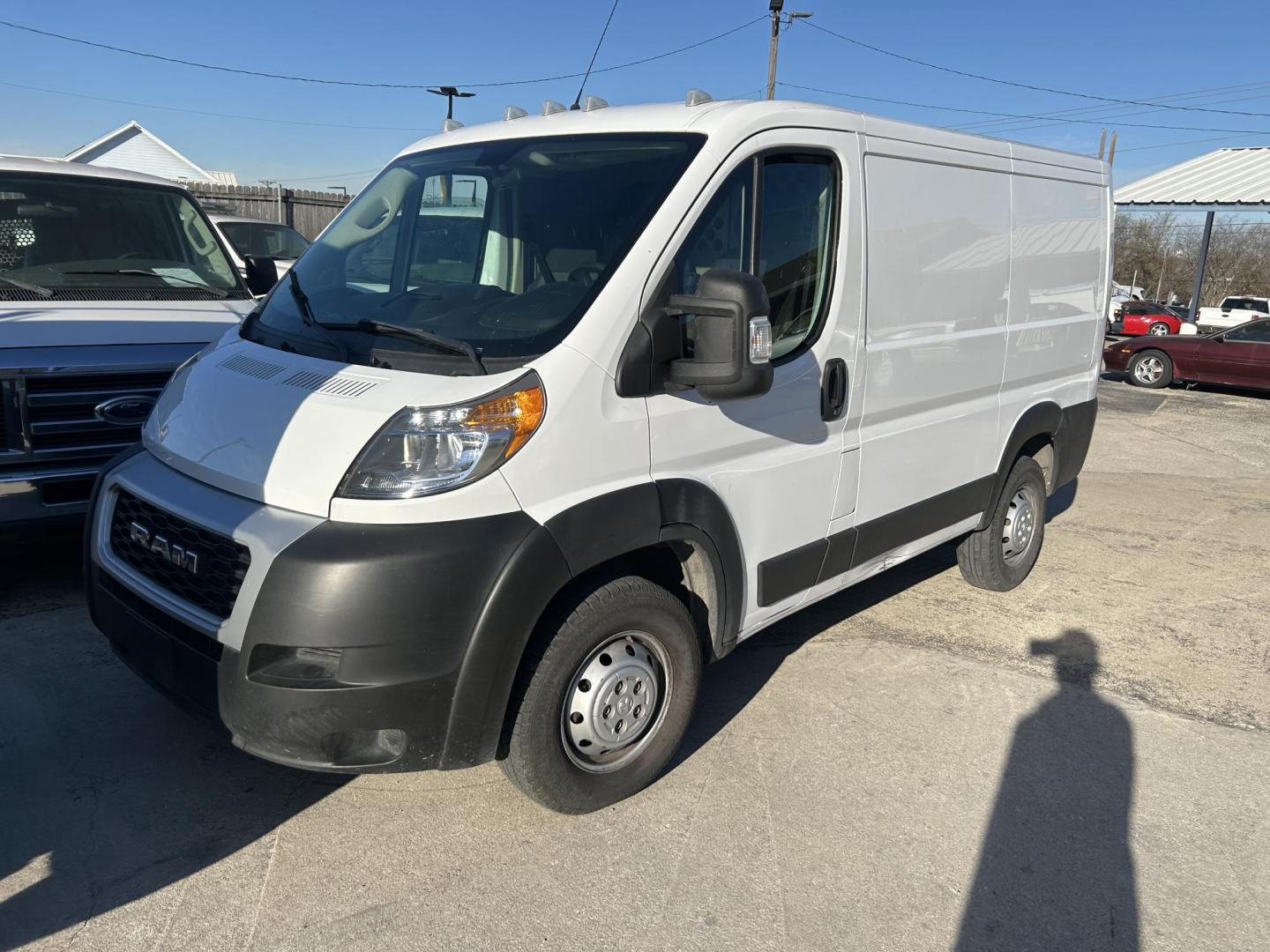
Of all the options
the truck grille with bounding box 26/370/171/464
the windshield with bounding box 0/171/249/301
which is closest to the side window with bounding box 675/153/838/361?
the truck grille with bounding box 26/370/171/464

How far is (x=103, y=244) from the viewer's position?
5598 millimetres

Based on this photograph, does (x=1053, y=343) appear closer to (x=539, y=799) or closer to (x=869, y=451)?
(x=869, y=451)

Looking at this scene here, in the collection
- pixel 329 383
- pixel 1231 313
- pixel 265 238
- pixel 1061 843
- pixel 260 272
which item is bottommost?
pixel 1061 843

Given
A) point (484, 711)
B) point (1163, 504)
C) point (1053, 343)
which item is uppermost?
point (1053, 343)

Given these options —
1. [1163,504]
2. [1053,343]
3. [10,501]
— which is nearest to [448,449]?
[10,501]

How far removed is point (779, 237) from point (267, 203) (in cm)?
1907

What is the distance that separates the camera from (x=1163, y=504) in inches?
324

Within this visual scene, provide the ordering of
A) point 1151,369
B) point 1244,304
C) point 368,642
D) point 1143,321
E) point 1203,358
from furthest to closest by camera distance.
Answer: point 1244,304
point 1143,321
point 1151,369
point 1203,358
point 368,642

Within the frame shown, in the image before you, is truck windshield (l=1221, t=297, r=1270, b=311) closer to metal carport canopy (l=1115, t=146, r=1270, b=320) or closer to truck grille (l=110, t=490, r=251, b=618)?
metal carport canopy (l=1115, t=146, r=1270, b=320)

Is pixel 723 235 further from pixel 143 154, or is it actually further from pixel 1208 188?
pixel 143 154

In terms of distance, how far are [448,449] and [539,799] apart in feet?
3.97

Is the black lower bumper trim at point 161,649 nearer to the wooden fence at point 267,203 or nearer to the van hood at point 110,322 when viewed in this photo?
the van hood at point 110,322

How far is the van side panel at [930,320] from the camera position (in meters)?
3.96

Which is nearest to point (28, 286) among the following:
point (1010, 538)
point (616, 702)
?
point (616, 702)
